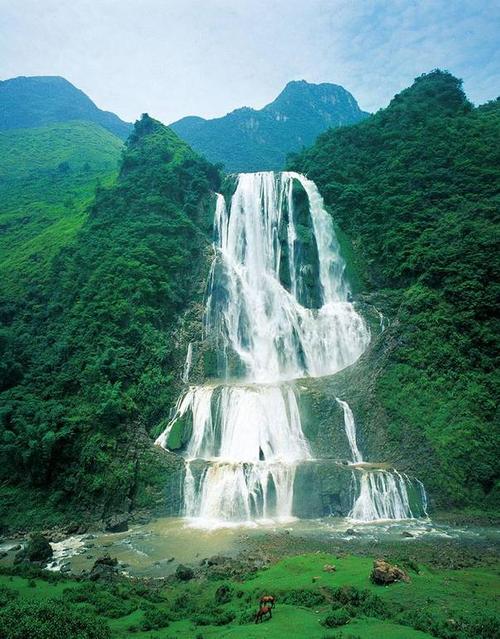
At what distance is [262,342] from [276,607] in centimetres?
2594

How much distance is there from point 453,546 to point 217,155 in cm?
10135

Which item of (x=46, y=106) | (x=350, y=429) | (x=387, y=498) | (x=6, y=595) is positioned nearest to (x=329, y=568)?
(x=6, y=595)

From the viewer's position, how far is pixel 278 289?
39.3m

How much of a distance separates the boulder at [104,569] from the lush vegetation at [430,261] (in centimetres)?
1509

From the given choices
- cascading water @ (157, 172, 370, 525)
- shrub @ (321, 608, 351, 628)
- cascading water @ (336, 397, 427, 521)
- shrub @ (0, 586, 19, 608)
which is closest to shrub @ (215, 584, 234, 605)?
shrub @ (321, 608, 351, 628)

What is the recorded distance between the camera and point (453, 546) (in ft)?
56.4

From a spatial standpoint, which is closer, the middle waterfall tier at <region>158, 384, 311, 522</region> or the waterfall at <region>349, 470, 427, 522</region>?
the waterfall at <region>349, 470, 427, 522</region>

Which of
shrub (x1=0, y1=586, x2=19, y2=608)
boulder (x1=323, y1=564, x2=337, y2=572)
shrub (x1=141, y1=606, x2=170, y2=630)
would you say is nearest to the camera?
shrub (x1=141, y1=606, x2=170, y2=630)

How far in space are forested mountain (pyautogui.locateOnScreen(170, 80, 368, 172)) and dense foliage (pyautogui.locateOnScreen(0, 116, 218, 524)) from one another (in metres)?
54.4

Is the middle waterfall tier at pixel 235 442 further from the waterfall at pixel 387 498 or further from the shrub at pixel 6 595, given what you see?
the shrub at pixel 6 595

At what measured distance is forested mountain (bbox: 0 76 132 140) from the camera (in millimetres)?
116312

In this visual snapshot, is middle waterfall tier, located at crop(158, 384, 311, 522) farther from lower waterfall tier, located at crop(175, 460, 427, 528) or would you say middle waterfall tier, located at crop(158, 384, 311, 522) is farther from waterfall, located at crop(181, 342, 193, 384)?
waterfall, located at crop(181, 342, 193, 384)

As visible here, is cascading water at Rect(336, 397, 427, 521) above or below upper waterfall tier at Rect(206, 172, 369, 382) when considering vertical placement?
below

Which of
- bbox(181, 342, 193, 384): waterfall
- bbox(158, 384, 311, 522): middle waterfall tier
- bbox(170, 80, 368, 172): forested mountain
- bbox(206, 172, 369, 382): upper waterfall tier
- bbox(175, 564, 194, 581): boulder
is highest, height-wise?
bbox(170, 80, 368, 172): forested mountain
